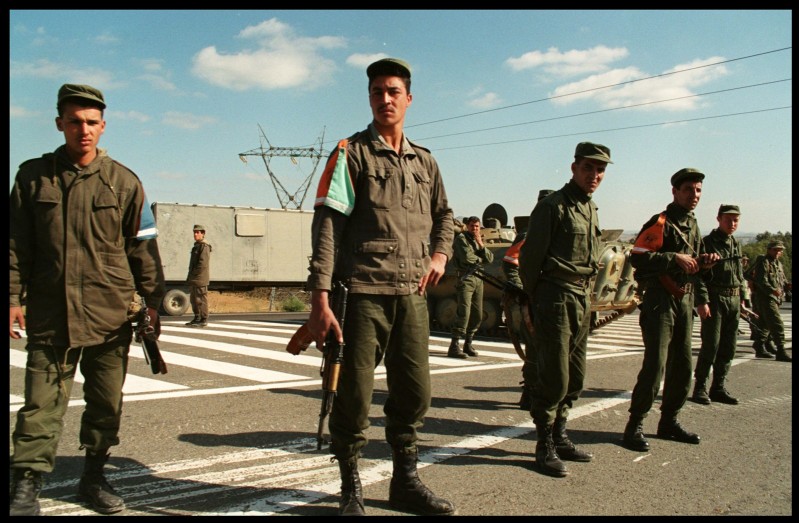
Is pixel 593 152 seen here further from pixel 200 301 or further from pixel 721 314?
pixel 200 301

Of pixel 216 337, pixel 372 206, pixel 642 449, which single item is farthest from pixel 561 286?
pixel 216 337

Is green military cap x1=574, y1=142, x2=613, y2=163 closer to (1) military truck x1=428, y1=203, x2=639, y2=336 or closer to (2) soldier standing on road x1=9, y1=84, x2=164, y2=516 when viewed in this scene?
(2) soldier standing on road x1=9, y1=84, x2=164, y2=516

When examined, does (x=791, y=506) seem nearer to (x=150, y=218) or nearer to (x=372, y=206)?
(x=372, y=206)

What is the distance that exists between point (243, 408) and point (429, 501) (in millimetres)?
2805

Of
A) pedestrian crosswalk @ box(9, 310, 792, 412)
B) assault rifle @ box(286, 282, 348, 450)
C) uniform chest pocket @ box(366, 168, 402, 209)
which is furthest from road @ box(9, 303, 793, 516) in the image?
uniform chest pocket @ box(366, 168, 402, 209)

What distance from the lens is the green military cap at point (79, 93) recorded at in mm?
3422

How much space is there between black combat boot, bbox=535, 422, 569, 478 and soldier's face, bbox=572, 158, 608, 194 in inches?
62.4

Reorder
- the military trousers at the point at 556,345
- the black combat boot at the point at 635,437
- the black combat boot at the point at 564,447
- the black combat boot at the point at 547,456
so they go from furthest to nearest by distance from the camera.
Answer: the black combat boot at the point at 635,437 → the black combat boot at the point at 564,447 → the military trousers at the point at 556,345 → the black combat boot at the point at 547,456

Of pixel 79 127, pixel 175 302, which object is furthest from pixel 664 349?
pixel 175 302

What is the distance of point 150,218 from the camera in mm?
3719

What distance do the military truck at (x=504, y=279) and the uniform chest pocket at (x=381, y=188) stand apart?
7.31 m

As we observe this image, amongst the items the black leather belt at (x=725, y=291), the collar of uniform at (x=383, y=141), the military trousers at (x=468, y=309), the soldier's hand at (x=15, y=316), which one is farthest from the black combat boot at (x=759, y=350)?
the soldier's hand at (x=15, y=316)

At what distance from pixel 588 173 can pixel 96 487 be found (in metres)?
3.42

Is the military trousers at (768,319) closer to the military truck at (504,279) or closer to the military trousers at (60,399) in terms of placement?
the military truck at (504,279)
